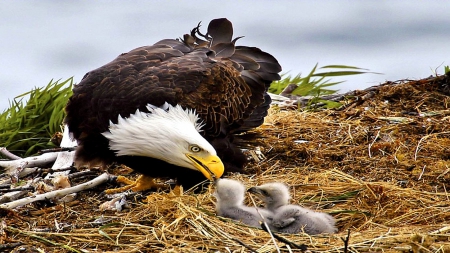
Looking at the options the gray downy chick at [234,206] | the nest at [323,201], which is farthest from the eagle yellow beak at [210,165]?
the gray downy chick at [234,206]

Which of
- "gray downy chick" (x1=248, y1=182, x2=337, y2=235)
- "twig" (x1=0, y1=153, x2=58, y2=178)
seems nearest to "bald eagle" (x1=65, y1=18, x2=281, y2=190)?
"gray downy chick" (x1=248, y1=182, x2=337, y2=235)

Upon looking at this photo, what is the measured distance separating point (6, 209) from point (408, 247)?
275cm

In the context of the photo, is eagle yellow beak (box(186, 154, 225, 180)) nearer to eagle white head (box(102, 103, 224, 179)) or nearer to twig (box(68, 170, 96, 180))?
eagle white head (box(102, 103, 224, 179))

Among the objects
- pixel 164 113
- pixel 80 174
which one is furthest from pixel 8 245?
pixel 80 174

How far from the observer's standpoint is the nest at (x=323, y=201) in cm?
464

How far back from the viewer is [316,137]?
7387 mm

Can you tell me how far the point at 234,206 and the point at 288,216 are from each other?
1.18 feet

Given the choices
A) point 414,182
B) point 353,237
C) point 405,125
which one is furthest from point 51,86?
point 353,237

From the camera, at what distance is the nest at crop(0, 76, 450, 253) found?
464 centimetres

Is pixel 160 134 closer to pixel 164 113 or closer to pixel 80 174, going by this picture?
pixel 164 113

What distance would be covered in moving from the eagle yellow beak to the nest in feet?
0.56

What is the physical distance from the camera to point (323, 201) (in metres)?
5.57

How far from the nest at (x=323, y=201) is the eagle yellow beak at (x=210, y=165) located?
172mm

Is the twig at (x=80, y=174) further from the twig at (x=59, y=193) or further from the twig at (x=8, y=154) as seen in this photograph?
the twig at (x=8, y=154)
